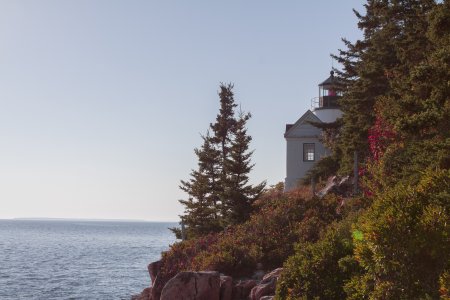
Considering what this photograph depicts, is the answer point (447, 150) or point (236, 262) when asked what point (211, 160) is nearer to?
point (236, 262)

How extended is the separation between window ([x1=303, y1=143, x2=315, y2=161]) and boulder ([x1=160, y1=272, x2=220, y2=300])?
86.3 ft

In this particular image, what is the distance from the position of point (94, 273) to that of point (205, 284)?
34374mm

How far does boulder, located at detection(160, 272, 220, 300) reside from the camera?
984 inches

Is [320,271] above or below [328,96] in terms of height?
below

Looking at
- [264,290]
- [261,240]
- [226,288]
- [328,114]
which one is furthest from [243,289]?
[328,114]

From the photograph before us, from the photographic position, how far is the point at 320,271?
17.5 m

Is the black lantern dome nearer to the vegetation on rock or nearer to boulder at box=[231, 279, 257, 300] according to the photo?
the vegetation on rock

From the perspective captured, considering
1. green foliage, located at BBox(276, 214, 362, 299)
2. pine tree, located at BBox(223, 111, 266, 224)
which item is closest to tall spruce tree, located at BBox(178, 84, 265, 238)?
pine tree, located at BBox(223, 111, 266, 224)

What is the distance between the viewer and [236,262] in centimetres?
2978

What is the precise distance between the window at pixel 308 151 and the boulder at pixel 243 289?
24827 millimetres

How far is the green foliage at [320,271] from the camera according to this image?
1708cm

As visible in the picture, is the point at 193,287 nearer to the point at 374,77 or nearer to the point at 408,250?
the point at 408,250

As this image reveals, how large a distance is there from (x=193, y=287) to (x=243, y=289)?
2.60 metres

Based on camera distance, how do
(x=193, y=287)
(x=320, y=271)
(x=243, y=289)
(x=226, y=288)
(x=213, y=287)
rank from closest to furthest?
(x=320, y=271) → (x=193, y=287) → (x=213, y=287) → (x=226, y=288) → (x=243, y=289)
